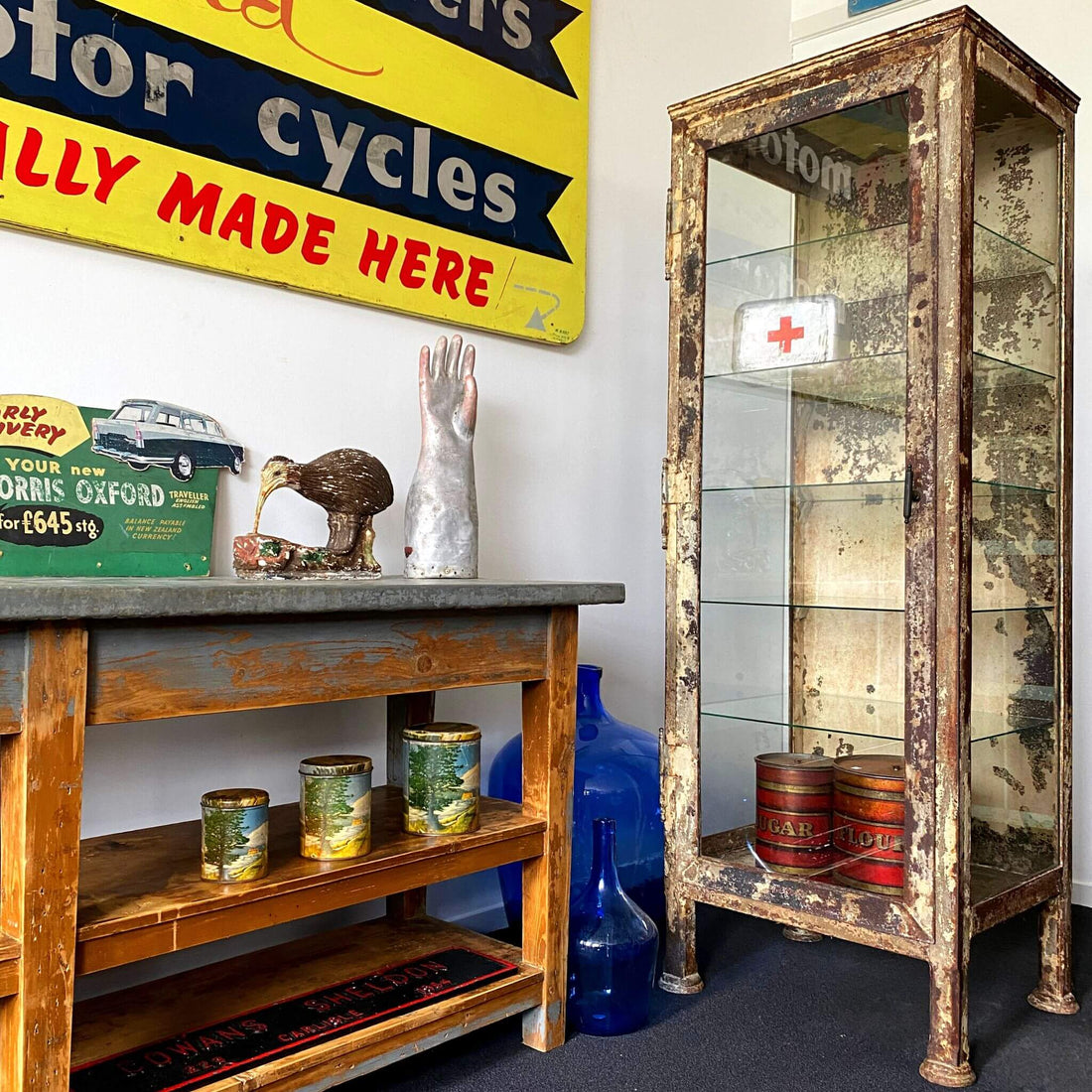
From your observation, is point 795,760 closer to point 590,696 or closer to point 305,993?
point 590,696

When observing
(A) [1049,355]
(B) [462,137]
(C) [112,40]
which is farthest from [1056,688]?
(C) [112,40]

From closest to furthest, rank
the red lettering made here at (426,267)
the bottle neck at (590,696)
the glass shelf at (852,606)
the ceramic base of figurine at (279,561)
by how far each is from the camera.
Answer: the ceramic base of figurine at (279,561), the glass shelf at (852,606), the red lettering made here at (426,267), the bottle neck at (590,696)

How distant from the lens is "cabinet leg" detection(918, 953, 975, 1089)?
1754 millimetres

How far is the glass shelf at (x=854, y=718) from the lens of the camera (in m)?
1.95

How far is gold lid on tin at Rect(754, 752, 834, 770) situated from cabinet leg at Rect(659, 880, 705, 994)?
0.31 meters

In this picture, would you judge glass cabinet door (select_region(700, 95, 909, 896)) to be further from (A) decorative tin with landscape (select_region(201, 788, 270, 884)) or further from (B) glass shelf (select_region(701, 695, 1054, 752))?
(A) decorative tin with landscape (select_region(201, 788, 270, 884))

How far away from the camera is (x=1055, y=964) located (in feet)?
6.79

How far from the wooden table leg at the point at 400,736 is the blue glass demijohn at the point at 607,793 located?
228mm

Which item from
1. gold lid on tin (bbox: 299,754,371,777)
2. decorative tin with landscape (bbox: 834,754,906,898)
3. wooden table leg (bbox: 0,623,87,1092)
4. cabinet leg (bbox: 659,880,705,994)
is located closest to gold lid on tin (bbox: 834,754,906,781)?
decorative tin with landscape (bbox: 834,754,906,898)

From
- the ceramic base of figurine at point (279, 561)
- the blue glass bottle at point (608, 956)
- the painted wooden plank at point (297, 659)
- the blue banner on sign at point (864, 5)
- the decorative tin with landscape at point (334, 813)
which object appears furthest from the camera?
the blue banner on sign at point (864, 5)

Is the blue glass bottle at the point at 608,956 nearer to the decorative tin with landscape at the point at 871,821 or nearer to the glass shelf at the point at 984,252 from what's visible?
the decorative tin with landscape at the point at 871,821

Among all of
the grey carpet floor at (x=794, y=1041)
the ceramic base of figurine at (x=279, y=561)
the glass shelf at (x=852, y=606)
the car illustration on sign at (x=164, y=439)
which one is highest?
the car illustration on sign at (x=164, y=439)

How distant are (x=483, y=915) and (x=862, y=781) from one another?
90 cm

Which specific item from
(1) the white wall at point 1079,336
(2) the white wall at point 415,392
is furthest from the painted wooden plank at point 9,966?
(1) the white wall at point 1079,336
